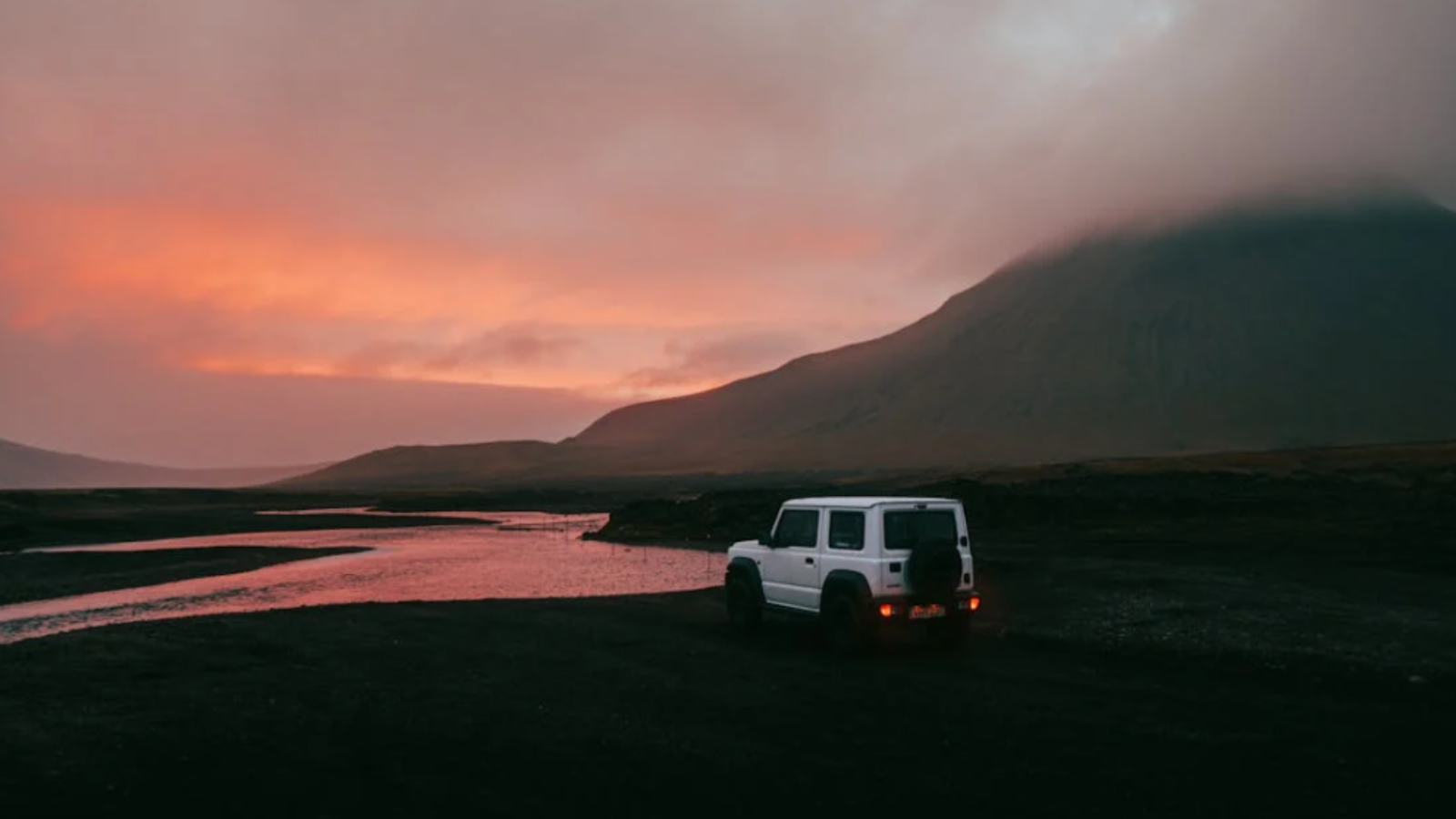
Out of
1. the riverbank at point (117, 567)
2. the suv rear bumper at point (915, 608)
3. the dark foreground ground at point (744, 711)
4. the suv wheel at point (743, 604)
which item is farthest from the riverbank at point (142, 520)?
the suv rear bumper at point (915, 608)

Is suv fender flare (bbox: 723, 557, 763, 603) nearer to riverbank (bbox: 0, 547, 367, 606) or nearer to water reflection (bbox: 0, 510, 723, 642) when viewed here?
water reflection (bbox: 0, 510, 723, 642)

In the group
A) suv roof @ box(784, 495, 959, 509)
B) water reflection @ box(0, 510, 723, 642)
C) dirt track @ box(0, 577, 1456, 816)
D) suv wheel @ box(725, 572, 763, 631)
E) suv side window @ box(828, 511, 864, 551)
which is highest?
suv roof @ box(784, 495, 959, 509)

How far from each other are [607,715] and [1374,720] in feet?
31.8

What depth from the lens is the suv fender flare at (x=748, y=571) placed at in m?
21.2

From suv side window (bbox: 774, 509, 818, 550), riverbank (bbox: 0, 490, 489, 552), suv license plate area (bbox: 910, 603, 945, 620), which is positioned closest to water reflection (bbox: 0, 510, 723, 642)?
riverbank (bbox: 0, 490, 489, 552)

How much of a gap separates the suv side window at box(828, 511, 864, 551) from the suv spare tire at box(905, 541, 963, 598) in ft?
3.10

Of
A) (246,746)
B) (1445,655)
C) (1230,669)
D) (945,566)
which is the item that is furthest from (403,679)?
(1445,655)

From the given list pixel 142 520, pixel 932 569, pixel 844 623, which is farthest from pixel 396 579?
pixel 142 520

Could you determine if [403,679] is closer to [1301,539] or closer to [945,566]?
[945,566]

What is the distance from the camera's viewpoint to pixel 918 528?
18438 millimetres

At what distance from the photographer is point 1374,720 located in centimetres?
1318

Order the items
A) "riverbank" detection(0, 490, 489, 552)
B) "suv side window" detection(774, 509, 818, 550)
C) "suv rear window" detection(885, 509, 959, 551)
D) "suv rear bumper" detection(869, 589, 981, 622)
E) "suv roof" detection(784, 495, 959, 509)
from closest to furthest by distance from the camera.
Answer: "suv rear bumper" detection(869, 589, 981, 622)
"suv rear window" detection(885, 509, 959, 551)
"suv roof" detection(784, 495, 959, 509)
"suv side window" detection(774, 509, 818, 550)
"riverbank" detection(0, 490, 489, 552)

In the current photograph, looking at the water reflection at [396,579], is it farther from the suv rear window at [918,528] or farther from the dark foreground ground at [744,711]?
the suv rear window at [918,528]

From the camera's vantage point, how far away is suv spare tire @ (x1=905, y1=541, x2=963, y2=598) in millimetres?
17812
